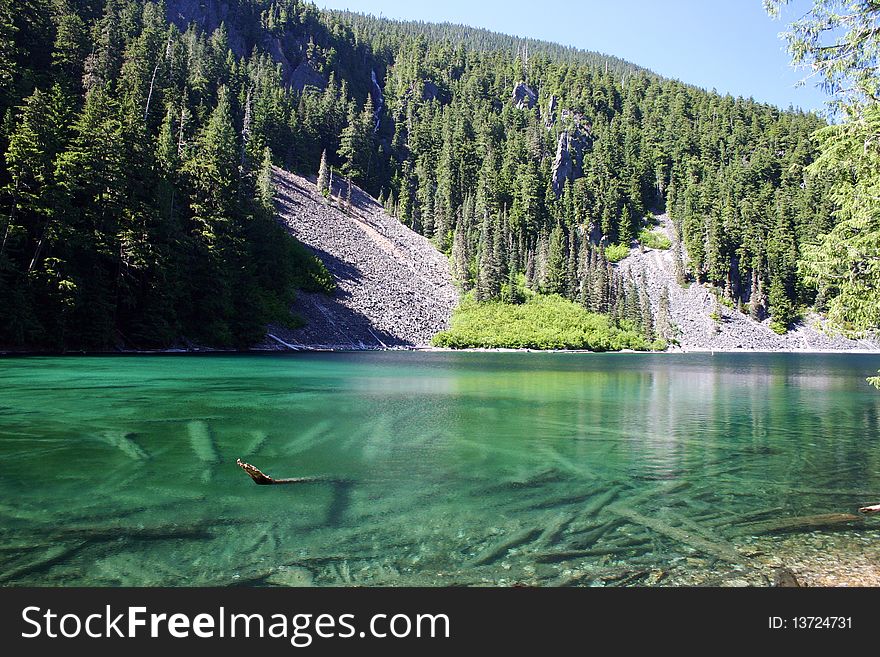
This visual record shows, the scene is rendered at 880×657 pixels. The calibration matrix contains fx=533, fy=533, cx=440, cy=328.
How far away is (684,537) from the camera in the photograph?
25.9 feet

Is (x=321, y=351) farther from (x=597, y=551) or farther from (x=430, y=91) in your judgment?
(x=430, y=91)

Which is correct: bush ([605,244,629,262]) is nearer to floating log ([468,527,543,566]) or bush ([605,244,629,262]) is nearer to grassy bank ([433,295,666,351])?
grassy bank ([433,295,666,351])

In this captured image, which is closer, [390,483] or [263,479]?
[263,479]

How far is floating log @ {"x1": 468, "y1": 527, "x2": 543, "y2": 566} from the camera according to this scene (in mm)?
6984

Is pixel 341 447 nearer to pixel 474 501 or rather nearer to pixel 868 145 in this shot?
pixel 474 501

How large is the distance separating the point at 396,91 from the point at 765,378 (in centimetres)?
16027

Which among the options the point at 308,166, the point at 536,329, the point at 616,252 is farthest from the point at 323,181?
the point at 616,252

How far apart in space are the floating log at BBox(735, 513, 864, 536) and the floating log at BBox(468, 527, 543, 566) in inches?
122

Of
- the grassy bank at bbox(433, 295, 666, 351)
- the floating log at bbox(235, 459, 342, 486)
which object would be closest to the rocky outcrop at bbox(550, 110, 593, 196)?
the grassy bank at bbox(433, 295, 666, 351)

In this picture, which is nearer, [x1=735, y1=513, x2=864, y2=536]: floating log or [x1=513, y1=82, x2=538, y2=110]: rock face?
[x1=735, y1=513, x2=864, y2=536]: floating log

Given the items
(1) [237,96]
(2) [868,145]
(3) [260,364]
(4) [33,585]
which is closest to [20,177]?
(3) [260,364]

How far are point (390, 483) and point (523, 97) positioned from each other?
616 ft

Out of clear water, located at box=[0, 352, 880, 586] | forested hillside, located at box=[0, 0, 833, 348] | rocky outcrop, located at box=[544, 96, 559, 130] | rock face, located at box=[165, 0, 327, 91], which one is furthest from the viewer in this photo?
rocky outcrop, located at box=[544, 96, 559, 130]

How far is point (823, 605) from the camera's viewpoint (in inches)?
228
